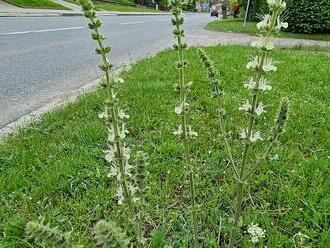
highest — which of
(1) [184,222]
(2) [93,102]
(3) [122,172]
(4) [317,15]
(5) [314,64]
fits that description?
(3) [122,172]

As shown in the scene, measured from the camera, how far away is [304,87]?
23.3 ft

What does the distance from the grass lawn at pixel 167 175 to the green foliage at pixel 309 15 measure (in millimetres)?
15002

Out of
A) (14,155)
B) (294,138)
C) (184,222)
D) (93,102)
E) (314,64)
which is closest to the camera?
(184,222)

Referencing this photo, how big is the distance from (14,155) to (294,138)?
2955 millimetres

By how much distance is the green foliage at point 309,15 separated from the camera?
779 inches

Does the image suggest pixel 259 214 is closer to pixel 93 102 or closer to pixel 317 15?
pixel 93 102

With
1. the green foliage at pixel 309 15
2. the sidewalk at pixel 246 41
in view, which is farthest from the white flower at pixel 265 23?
the green foliage at pixel 309 15

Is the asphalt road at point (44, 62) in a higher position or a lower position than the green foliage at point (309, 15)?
higher

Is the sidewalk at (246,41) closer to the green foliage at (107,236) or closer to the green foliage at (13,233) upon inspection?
the green foliage at (13,233)

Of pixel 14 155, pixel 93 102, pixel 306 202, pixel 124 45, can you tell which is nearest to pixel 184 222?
pixel 306 202

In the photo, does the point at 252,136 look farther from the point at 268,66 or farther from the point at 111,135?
the point at 111,135

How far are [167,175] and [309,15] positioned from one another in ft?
60.5

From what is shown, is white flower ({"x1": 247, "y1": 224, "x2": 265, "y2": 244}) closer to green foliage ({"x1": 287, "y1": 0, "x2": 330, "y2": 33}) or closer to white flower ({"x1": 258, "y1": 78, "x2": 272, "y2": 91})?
white flower ({"x1": 258, "y1": 78, "x2": 272, "y2": 91})

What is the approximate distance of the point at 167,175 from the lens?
3.98 m
